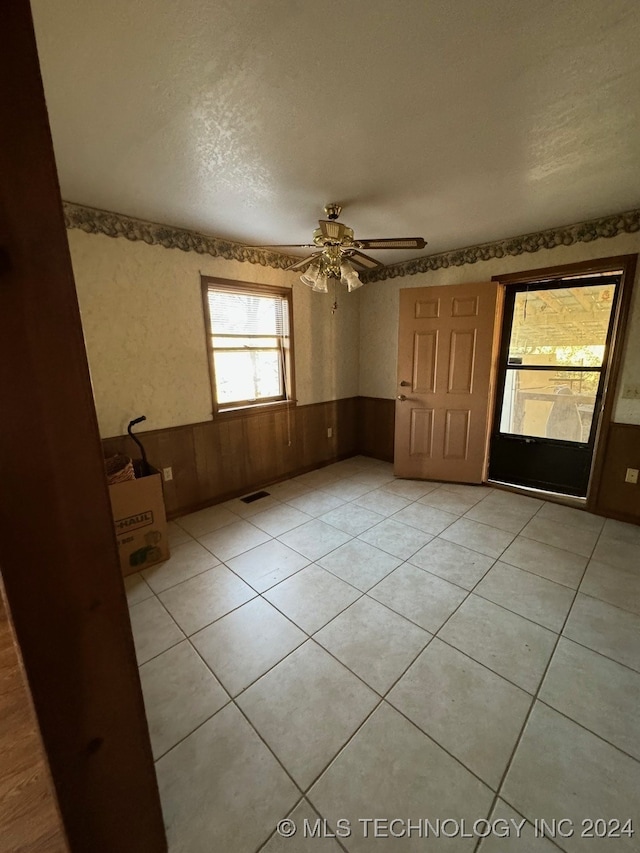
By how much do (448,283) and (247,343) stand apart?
7.00 feet

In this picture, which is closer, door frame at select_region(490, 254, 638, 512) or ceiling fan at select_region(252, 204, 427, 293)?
ceiling fan at select_region(252, 204, 427, 293)

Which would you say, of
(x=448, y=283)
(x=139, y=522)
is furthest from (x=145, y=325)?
(x=448, y=283)

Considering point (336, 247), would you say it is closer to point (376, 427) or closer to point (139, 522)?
point (139, 522)

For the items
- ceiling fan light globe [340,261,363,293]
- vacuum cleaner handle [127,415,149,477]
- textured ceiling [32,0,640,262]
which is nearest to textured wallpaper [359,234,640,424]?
textured ceiling [32,0,640,262]

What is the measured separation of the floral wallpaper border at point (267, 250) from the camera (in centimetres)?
226

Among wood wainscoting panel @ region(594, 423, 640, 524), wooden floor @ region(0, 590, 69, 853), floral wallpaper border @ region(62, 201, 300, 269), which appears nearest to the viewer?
wooden floor @ region(0, 590, 69, 853)

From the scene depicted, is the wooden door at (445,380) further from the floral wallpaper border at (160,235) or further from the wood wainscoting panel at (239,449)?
the floral wallpaper border at (160,235)

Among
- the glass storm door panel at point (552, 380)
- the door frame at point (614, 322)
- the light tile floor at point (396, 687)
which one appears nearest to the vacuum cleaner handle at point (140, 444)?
the light tile floor at point (396, 687)

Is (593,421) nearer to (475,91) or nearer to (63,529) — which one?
(475,91)

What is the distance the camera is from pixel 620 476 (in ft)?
8.71

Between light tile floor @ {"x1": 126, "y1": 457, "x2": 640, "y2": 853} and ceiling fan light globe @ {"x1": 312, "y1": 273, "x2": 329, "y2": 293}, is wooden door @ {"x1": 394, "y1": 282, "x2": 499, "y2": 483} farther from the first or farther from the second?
ceiling fan light globe @ {"x1": 312, "y1": 273, "x2": 329, "y2": 293}

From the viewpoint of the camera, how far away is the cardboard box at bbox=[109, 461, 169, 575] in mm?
2100

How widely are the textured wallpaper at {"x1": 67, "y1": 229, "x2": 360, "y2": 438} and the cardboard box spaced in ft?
2.06

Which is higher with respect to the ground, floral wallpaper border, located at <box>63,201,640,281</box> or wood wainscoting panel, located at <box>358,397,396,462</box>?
floral wallpaper border, located at <box>63,201,640,281</box>
